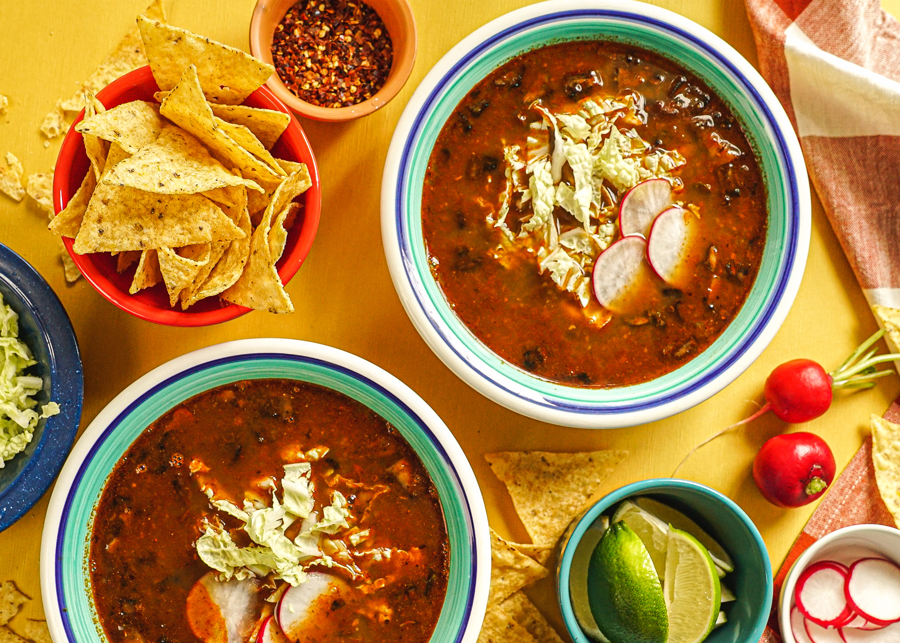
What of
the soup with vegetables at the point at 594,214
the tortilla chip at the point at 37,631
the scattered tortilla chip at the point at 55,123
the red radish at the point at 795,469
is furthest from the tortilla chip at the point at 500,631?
the scattered tortilla chip at the point at 55,123

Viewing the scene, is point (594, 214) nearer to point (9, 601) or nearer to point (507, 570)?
point (507, 570)

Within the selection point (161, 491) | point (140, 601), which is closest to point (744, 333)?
point (161, 491)

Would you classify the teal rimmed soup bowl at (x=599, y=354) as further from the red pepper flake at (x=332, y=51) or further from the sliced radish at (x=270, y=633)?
the sliced radish at (x=270, y=633)

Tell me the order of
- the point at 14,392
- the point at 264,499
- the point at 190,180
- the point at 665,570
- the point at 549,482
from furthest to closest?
the point at 549,482, the point at 665,570, the point at 264,499, the point at 14,392, the point at 190,180

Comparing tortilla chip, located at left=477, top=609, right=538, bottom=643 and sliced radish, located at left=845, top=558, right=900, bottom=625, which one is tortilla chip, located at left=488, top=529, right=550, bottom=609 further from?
sliced radish, located at left=845, top=558, right=900, bottom=625

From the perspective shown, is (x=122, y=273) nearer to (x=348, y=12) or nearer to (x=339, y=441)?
(x=339, y=441)

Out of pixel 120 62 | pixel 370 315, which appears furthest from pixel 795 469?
pixel 120 62
